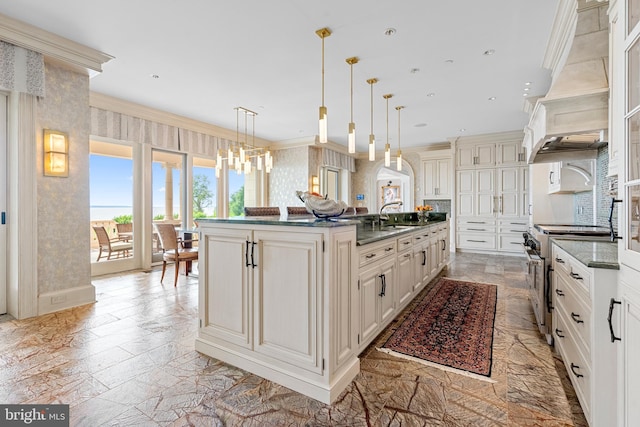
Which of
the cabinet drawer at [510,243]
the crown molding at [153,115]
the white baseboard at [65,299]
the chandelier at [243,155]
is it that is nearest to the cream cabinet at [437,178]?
the cabinet drawer at [510,243]

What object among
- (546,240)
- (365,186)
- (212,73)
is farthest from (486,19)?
(365,186)

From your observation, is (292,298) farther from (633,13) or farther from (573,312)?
(633,13)

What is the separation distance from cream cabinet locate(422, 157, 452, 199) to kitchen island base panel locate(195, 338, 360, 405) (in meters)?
6.60

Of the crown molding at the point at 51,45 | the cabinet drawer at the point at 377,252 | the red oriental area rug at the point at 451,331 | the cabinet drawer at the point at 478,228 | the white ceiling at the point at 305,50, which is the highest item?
the white ceiling at the point at 305,50

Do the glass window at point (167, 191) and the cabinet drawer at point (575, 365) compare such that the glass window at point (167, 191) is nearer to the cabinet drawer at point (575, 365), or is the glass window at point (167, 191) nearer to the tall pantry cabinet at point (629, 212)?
the cabinet drawer at point (575, 365)

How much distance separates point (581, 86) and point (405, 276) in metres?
2.03

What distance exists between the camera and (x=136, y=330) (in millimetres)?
2627

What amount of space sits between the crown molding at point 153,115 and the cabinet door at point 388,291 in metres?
4.82

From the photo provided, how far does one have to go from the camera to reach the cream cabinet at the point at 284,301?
66.3 inches

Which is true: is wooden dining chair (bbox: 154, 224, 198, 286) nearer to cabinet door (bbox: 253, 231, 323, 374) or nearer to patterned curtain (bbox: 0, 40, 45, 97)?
patterned curtain (bbox: 0, 40, 45, 97)

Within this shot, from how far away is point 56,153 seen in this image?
3.15 metres

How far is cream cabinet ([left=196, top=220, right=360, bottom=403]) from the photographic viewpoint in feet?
5.53

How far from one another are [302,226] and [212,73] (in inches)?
120

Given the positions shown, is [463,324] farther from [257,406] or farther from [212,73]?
[212,73]
